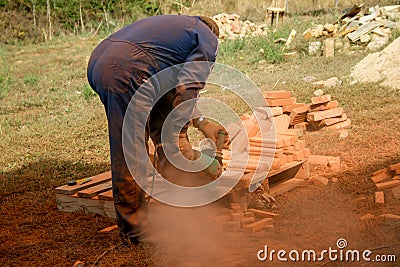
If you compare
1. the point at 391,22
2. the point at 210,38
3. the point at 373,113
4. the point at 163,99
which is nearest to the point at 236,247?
the point at 163,99

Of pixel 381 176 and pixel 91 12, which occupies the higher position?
pixel 381 176

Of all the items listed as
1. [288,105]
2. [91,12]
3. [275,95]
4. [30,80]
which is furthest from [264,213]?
[91,12]

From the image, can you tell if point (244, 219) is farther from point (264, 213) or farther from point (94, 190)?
point (94, 190)

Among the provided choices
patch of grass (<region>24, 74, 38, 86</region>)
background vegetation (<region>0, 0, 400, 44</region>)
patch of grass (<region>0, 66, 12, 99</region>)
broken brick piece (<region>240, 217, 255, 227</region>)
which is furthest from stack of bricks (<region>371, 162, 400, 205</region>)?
background vegetation (<region>0, 0, 400, 44</region>)

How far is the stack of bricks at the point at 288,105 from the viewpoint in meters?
6.86

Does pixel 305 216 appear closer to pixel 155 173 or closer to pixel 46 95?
pixel 155 173

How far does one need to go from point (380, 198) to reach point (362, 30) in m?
8.88

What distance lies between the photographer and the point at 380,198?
15.1ft

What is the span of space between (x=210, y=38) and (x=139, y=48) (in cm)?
54

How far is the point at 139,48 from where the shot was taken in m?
3.97

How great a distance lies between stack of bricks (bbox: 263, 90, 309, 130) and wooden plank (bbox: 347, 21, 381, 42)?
5833 millimetres

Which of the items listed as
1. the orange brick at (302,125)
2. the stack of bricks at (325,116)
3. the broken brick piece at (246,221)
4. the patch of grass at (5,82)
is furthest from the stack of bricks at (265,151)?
the patch of grass at (5,82)

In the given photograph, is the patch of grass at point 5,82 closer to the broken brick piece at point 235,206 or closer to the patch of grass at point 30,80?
the patch of grass at point 30,80

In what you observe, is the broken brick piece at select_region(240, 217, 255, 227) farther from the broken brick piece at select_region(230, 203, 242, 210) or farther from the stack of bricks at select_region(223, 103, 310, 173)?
the stack of bricks at select_region(223, 103, 310, 173)
